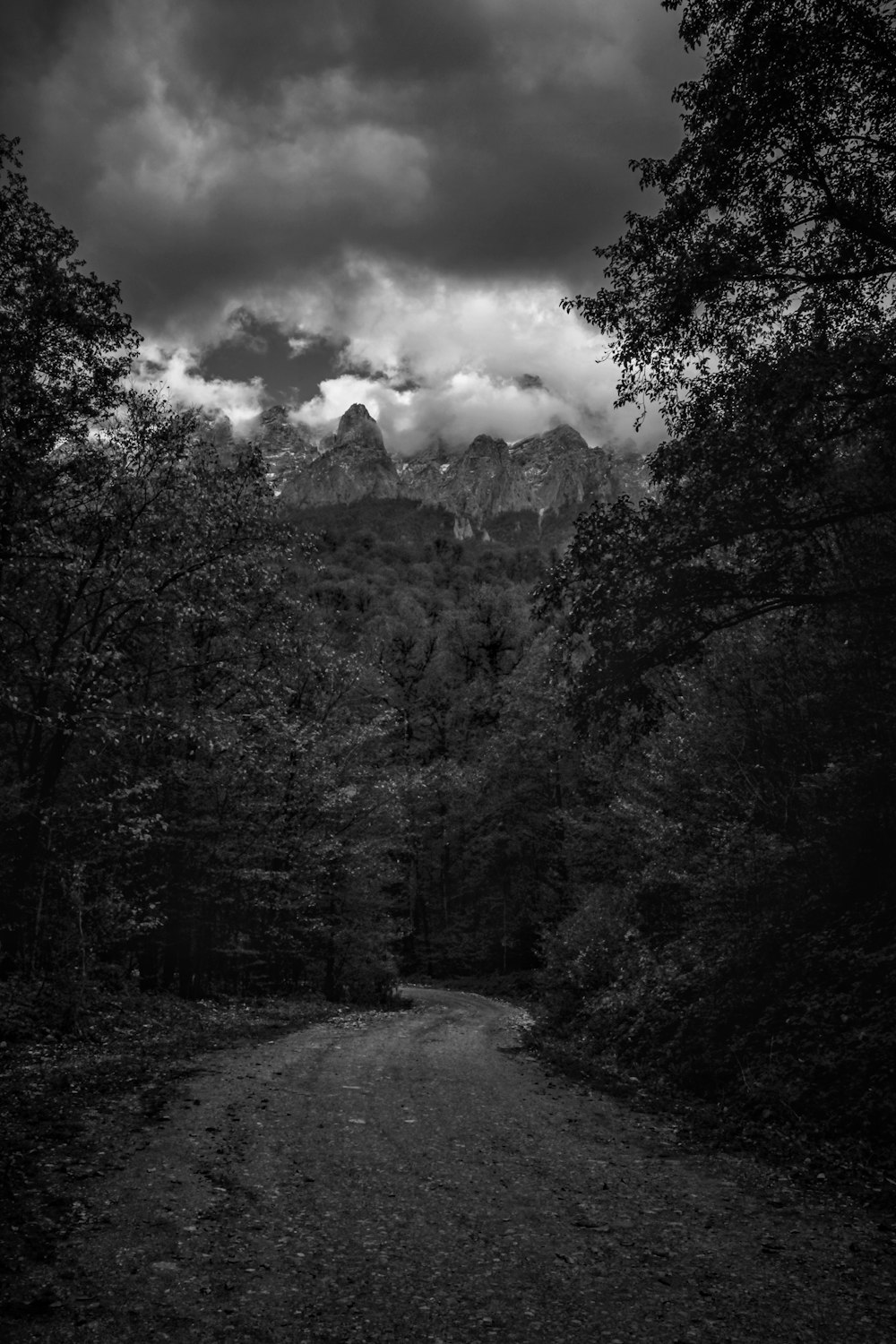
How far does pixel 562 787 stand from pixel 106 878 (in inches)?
949

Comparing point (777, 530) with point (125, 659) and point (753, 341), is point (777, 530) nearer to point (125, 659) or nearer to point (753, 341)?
point (753, 341)

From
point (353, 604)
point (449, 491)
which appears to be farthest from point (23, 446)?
point (449, 491)

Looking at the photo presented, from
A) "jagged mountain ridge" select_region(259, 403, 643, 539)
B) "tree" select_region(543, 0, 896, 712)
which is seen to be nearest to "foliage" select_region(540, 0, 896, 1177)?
"tree" select_region(543, 0, 896, 712)

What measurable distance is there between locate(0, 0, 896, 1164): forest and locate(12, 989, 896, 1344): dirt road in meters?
2.03

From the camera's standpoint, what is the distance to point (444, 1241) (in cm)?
498

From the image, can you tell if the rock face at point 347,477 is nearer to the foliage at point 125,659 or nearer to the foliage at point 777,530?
the foliage at point 125,659

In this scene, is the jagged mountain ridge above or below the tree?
above

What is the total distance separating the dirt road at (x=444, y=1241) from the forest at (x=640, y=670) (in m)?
2.03

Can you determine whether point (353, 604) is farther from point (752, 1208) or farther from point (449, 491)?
point (449, 491)

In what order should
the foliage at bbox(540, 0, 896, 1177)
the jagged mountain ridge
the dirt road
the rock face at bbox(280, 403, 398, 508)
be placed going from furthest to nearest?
1. the rock face at bbox(280, 403, 398, 508)
2. the jagged mountain ridge
3. the foliage at bbox(540, 0, 896, 1177)
4. the dirt road

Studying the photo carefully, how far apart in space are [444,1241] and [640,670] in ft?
20.9

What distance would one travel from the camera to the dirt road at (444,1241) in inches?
154

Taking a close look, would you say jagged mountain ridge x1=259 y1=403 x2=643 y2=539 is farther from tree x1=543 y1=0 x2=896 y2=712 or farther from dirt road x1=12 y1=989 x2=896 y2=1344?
dirt road x1=12 y1=989 x2=896 y2=1344

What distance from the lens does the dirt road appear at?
3904 mm
